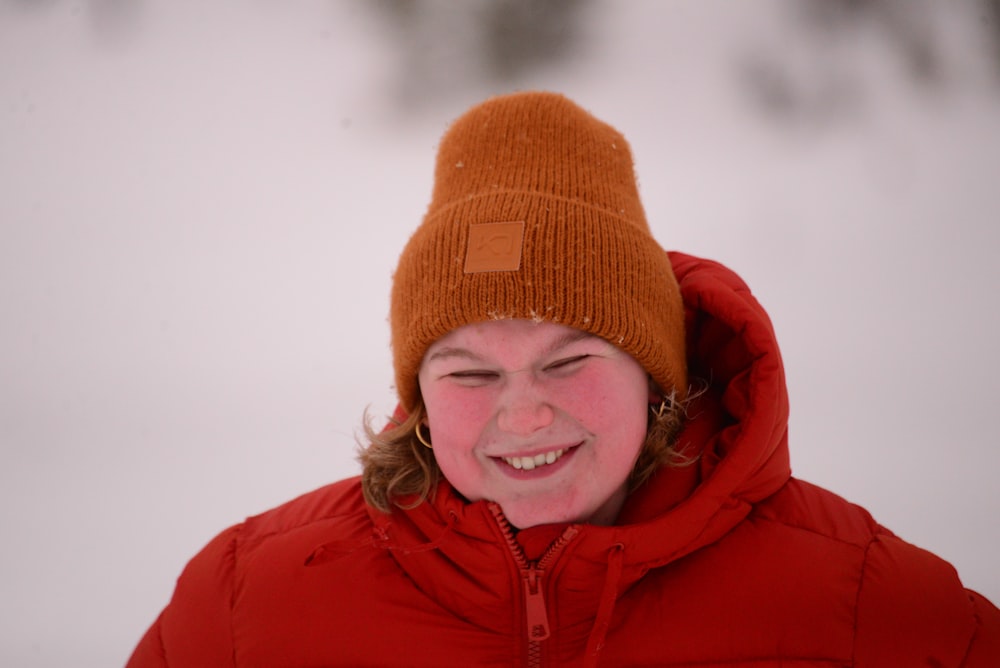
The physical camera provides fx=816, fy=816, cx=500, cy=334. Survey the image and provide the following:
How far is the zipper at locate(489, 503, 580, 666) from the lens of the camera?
1.11 metres

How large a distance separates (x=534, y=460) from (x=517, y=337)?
0.58ft

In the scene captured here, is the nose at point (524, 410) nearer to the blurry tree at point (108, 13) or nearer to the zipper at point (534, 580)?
the zipper at point (534, 580)

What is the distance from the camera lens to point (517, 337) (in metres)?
1.11

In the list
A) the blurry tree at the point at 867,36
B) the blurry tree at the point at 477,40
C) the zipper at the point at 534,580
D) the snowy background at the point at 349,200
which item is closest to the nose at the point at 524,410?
the zipper at the point at 534,580

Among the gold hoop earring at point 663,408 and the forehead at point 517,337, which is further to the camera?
the gold hoop earring at point 663,408

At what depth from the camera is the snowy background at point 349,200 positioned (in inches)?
96.3

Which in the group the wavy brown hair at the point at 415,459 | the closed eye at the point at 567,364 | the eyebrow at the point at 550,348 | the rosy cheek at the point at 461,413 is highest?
the eyebrow at the point at 550,348

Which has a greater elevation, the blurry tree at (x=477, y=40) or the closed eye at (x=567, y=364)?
the blurry tree at (x=477, y=40)

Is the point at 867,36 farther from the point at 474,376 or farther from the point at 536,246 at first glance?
the point at 474,376

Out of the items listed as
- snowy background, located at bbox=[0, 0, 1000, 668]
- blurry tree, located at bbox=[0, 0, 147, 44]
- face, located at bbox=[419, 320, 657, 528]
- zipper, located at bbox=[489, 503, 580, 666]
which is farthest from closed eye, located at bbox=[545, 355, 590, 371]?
blurry tree, located at bbox=[0, 0, 147, 44]

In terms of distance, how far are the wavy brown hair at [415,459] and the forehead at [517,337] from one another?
21 cm

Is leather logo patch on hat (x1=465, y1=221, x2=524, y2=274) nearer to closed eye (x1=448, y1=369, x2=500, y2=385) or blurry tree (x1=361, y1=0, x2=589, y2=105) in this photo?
closed eye (x1=448, y1=369, x2=500, y2=385)

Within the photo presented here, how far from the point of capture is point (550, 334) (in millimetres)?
1117

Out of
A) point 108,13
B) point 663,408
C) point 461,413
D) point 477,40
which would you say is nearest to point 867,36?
point 477,40
